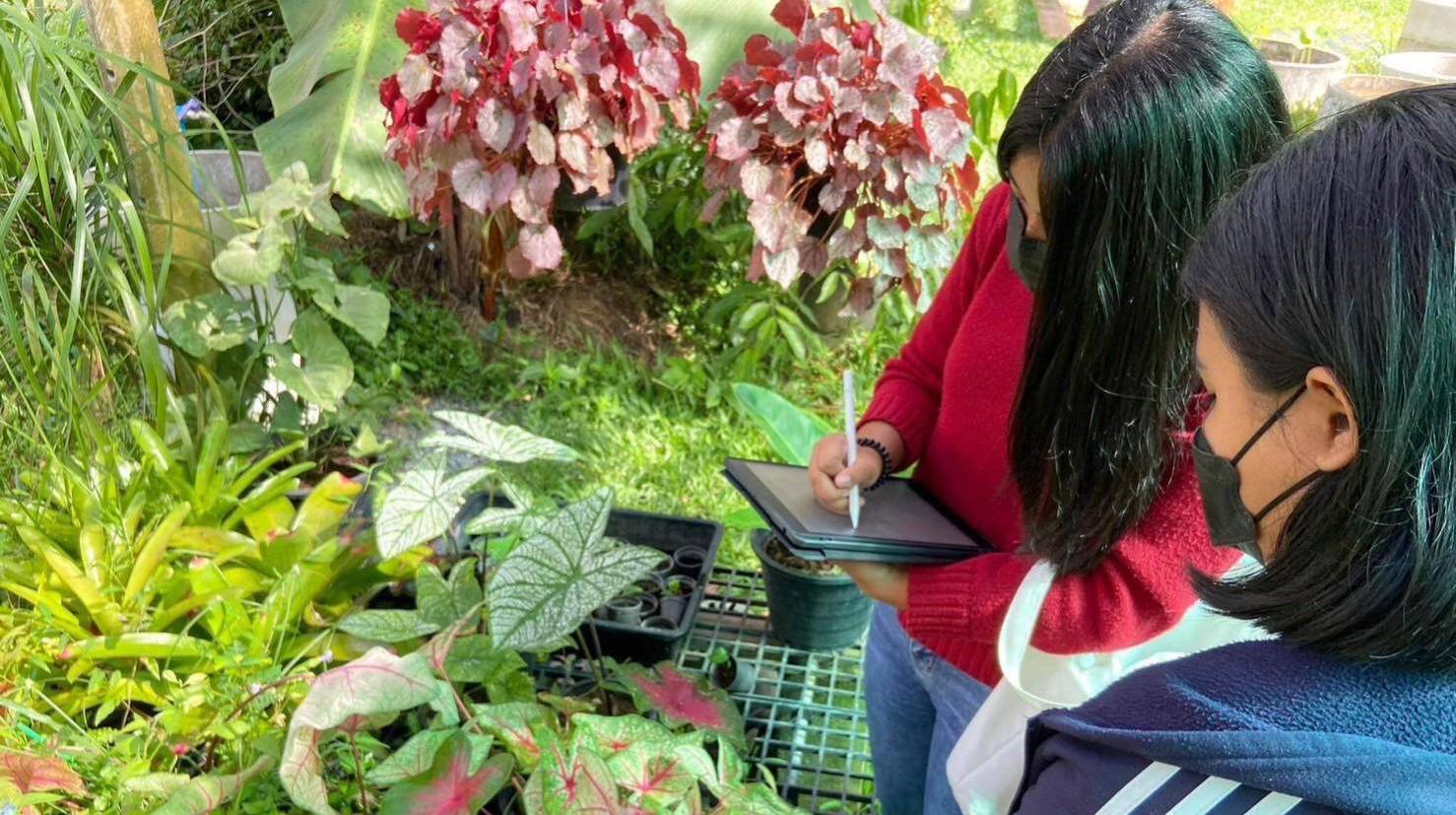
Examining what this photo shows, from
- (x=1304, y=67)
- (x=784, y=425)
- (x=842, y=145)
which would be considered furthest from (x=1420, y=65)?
(x=784, y=425)

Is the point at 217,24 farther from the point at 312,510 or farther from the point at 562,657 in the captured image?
the point at 562,657

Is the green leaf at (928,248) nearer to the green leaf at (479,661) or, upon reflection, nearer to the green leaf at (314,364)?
the green leaf at (314,364)

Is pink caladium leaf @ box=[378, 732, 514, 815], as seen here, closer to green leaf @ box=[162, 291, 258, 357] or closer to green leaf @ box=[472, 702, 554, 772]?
green leaf @ box=[472, 702, 554, 772]

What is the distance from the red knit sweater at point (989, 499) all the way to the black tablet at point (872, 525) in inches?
1.2

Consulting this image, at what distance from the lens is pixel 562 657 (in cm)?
186

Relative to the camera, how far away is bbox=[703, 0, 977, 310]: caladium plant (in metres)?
2.55

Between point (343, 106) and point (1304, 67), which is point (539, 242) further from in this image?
point (1304, 67)

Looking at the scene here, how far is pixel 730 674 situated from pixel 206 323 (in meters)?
1.25

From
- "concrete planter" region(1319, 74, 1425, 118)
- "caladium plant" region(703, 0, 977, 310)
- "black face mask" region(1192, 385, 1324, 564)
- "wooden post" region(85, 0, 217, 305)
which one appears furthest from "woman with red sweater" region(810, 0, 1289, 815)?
"concrete planter" region(1319, 74, 1425, 118)

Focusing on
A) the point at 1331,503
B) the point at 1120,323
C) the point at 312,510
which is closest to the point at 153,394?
the point at 312,510

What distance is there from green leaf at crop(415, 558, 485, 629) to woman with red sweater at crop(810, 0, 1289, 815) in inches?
23.8

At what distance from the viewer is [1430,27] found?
195 inches

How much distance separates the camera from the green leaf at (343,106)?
8.46 ft

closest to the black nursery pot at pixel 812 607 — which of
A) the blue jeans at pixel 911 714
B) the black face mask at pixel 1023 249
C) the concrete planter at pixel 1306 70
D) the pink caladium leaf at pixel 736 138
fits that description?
the blue jeans at pixel 911 714
